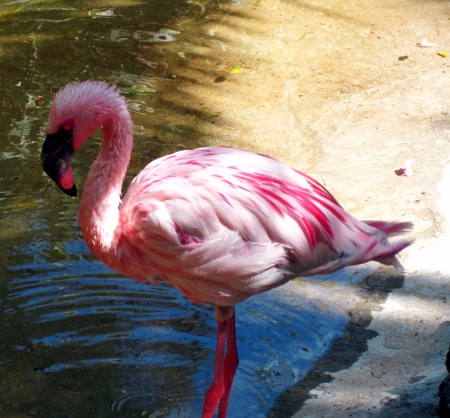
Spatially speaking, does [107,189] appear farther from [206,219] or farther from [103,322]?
[103,322]

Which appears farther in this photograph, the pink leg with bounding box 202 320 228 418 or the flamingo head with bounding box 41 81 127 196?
the pink leg with bounding box 202 320 228 418

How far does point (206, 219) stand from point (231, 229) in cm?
11

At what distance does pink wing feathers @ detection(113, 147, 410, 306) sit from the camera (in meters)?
2.92

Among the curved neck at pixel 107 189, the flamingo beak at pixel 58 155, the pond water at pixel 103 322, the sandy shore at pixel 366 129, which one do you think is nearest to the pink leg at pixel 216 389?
the pond water at pixel 103 322

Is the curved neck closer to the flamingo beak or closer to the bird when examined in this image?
the bird

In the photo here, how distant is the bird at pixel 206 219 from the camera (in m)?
2.93

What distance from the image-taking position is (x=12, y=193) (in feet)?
14.9

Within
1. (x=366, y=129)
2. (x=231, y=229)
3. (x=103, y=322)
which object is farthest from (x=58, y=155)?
(x=366, y=129)

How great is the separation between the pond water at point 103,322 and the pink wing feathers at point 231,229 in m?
0.51

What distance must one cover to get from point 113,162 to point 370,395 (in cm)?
148

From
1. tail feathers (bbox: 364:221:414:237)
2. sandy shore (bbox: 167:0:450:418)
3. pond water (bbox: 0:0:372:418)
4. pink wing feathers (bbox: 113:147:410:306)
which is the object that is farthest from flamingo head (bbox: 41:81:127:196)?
sandy shore (bbox: 167:0:450:418)

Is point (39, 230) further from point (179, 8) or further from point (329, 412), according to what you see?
point (179, 8)

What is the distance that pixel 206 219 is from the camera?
9.65 feet

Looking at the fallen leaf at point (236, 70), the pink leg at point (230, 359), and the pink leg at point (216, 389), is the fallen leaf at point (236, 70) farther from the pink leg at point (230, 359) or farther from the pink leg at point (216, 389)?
the pink leg at point (216, 389)
